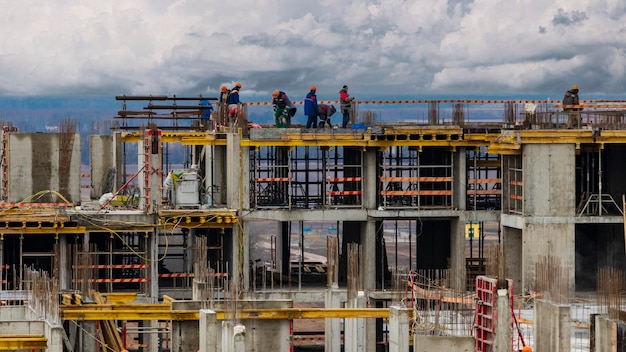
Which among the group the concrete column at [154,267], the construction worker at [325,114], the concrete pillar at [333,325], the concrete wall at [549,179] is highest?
the construction worker at [325,114]

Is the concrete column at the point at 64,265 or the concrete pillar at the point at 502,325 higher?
the concrete column at the point at 64,265

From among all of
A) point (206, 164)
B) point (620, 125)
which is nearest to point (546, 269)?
point (620, 125)

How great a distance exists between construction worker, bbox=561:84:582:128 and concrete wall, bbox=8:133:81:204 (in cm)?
1794

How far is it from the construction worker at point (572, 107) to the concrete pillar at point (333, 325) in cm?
1015

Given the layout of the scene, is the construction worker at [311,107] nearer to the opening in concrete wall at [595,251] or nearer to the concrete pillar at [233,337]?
the opening in concrete wall at [595,251]

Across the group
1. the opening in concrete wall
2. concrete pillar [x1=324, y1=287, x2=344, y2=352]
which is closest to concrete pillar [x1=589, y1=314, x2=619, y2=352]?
concrete pillar [x1=324, y1=287, x2=344, y2=352]

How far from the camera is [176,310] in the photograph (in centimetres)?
4791

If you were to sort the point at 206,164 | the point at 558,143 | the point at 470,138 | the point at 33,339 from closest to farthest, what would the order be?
the point at 33,339, the point at 558,143, the point at 470,138, the point at 206,164

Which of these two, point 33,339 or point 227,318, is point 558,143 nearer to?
point 227,318

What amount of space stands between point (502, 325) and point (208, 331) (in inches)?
314

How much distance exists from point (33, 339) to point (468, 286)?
72.3 ft

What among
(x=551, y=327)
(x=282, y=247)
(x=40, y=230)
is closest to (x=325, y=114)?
(x=282, y=247)

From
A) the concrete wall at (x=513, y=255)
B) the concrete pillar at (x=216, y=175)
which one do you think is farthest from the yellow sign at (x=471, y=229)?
the concrete pillar at (x=216, y=175)

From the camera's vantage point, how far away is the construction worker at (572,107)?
58469 millimetres
